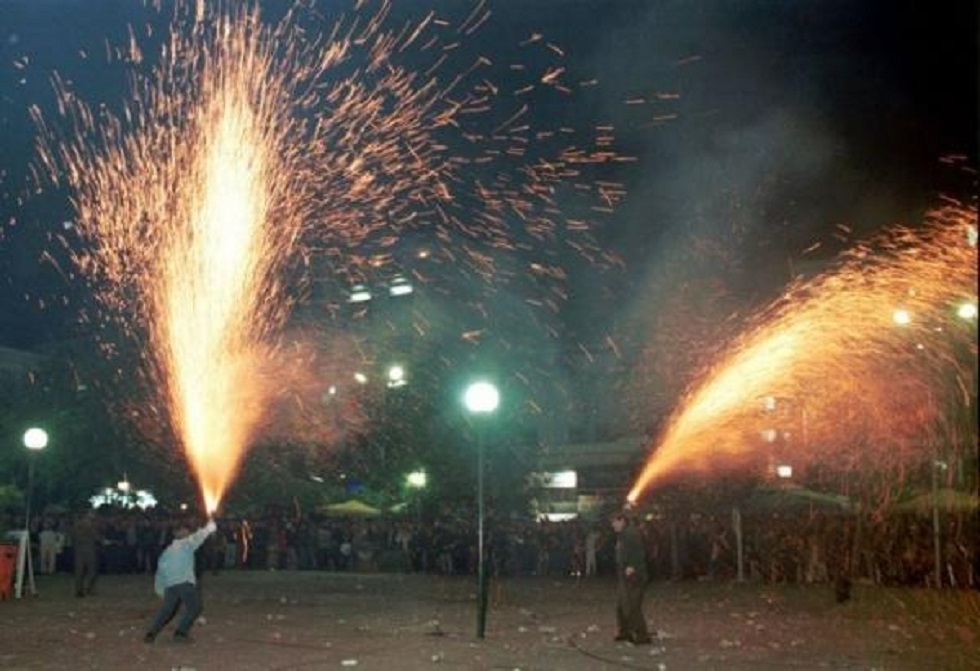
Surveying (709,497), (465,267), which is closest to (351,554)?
(709,497)

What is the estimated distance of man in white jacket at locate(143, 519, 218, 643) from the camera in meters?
15.5

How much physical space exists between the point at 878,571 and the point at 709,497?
5.13 metres

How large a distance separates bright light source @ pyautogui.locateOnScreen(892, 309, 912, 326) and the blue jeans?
45.4 ft

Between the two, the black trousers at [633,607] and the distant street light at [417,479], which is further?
the distant street light at [417,479]

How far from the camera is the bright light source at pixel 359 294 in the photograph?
80.7 meters

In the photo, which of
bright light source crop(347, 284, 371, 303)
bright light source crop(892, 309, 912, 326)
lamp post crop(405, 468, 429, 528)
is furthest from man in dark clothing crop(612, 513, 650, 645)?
bright light source crop(347, 284, 371, 303)

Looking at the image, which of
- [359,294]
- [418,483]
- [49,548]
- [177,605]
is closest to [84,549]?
[49,548]

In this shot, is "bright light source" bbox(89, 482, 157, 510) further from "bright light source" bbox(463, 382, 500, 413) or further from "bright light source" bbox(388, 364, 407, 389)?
"bright light source" bbox(463, 382, 500, 413)

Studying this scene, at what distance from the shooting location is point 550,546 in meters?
35.6

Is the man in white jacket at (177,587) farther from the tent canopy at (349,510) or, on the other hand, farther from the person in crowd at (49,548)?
the tent canopy at (349,510)

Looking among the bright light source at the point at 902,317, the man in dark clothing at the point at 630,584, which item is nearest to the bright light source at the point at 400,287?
the bright light source at the point at 902,317

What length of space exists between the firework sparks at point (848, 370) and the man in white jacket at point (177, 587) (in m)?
9.45

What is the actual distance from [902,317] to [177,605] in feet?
48.0

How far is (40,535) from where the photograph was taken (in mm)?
31406
